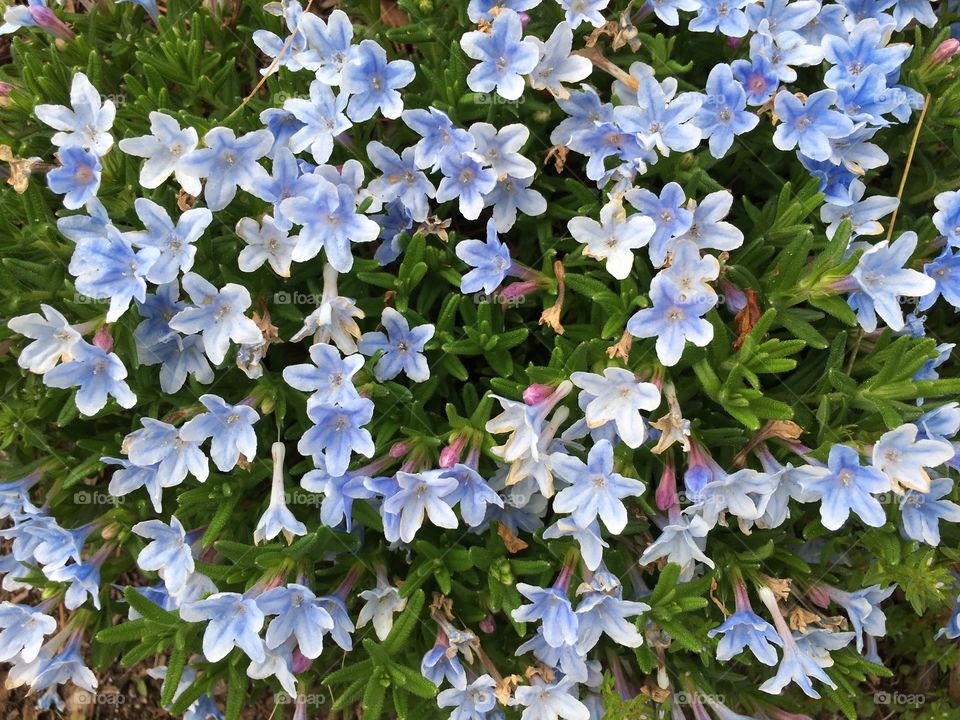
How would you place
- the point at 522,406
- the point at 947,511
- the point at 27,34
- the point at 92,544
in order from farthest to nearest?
the point at 27,34 → the point at 92,544 → the point at 947,511 → the point at 522,406

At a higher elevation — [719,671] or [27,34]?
[27,34]

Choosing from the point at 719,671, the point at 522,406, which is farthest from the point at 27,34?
the point at 719,671

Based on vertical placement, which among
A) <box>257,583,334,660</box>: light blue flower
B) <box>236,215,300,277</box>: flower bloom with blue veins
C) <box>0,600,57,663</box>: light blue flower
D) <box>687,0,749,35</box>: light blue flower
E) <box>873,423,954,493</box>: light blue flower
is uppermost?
<box>687,0,749,35</box>: light blue flower

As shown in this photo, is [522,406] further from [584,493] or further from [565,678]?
[565,678]

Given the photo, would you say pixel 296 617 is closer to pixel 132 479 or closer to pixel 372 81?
pixel 132 479

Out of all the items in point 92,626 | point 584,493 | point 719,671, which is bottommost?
point 92,626

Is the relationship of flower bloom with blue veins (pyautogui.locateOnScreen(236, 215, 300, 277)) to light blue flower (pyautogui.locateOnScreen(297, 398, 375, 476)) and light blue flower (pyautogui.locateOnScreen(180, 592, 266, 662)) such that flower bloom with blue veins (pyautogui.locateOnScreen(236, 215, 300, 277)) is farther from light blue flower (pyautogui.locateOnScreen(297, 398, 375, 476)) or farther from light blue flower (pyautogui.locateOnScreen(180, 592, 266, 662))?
light blue flower (pyautogui.locateOnScreen(180, 592, 266, 662))

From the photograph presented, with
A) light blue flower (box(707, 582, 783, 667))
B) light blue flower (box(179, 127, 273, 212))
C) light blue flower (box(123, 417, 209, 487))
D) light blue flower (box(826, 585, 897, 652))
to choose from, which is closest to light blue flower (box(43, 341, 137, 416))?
light blue flower (box(123, 417, 209, 487))
